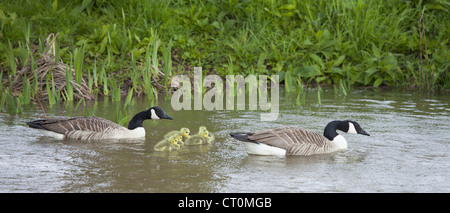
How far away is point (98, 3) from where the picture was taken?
642 inches

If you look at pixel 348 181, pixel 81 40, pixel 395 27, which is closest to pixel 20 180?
pixel 348 181

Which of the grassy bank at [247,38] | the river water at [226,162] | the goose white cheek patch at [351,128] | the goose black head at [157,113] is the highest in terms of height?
the grassy bank at [247,38]

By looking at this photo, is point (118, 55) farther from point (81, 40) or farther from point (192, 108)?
point (192, 108)

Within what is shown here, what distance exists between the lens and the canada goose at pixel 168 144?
8242 mm

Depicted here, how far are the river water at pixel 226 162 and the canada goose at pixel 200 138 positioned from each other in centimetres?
11

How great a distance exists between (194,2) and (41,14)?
3.95m

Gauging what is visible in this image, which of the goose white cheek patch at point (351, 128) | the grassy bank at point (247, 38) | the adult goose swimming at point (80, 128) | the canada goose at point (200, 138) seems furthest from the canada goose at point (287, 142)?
the grassy bank at point (247, 38)

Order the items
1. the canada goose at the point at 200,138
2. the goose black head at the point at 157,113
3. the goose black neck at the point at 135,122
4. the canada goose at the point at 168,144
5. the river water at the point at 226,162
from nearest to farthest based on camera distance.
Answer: the river water at the point at 226,162, the canada goose at the point at 168,144, the canada goose at the point at 200,138, the goose black neck at the point at 135,122, the goose black head at the point at 157,113

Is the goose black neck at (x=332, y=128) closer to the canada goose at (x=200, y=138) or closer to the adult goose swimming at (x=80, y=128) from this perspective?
the canada goose at (x=200, y=138)

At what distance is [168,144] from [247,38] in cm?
848

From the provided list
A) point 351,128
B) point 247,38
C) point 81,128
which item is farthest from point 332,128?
point 247,38

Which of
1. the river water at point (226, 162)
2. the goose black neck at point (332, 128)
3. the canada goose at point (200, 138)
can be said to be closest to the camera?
the river water at point (226, 162)

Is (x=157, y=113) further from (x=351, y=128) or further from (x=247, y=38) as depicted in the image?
(x=247, y=38)
